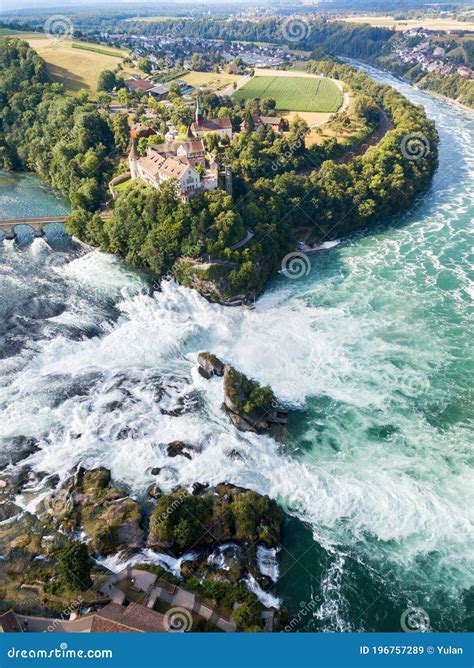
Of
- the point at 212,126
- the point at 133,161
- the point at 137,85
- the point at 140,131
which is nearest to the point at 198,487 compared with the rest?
the point at 133,161

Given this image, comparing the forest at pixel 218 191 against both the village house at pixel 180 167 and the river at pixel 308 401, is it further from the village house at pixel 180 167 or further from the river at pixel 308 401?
the river at pixel 308 401

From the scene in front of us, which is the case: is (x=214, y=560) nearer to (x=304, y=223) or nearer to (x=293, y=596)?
(x=293, y=596)

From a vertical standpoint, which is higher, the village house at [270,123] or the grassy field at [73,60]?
the grassy field at [73,60]

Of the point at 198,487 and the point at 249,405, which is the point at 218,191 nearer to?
the point at 249,405

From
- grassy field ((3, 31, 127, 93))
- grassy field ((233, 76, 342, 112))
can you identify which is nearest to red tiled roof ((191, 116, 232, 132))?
grassy field ((233, 76, 342, 112))

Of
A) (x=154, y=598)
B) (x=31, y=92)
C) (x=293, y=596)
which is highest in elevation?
(x=31, y=92)

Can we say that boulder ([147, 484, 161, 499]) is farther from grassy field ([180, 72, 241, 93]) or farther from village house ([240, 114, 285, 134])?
grassy field ([180, 72, 241, 93])

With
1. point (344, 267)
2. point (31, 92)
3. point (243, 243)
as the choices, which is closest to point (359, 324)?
point (344, 267)

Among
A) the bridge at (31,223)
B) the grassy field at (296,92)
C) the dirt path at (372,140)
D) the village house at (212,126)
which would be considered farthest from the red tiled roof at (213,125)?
the grassy field at (296,92)
